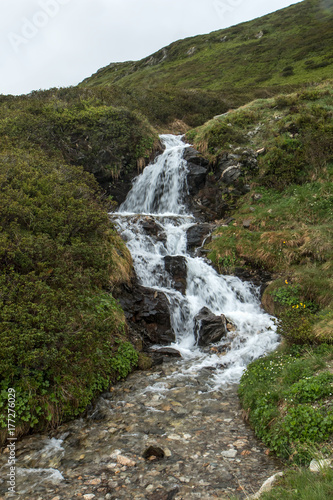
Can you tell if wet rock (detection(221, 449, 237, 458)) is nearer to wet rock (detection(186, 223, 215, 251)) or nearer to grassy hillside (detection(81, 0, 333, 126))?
wet rock (detection(186, 223, 215, 251))

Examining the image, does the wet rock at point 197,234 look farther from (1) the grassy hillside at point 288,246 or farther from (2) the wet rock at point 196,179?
(2) the wet rock at point 196,179

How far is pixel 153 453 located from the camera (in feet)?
18.4

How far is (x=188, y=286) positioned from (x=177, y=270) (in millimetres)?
848

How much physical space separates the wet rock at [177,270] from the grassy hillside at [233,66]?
18950mm

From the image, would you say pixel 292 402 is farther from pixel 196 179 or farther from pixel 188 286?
pixel 196 179

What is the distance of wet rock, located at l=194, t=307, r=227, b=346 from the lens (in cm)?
1097


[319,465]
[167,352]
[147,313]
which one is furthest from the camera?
[147,313]

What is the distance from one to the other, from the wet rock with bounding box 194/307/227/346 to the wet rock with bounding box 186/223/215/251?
199 inches

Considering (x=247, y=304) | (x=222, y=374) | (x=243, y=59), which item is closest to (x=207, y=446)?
(x=222, y=374)

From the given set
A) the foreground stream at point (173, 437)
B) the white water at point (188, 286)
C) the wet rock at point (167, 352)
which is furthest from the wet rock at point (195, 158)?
the wet rock at point (167, 352)

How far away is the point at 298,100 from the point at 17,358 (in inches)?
946

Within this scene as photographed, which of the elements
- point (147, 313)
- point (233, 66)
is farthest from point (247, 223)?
point (233, 66)

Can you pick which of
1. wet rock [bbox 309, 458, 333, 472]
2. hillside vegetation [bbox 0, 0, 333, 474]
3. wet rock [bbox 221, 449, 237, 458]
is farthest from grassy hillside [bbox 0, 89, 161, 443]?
wet rock [bbox 309, 458, 333, 472]

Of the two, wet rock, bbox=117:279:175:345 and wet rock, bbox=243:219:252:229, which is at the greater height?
wet rock, bbox=243:219:252:229
